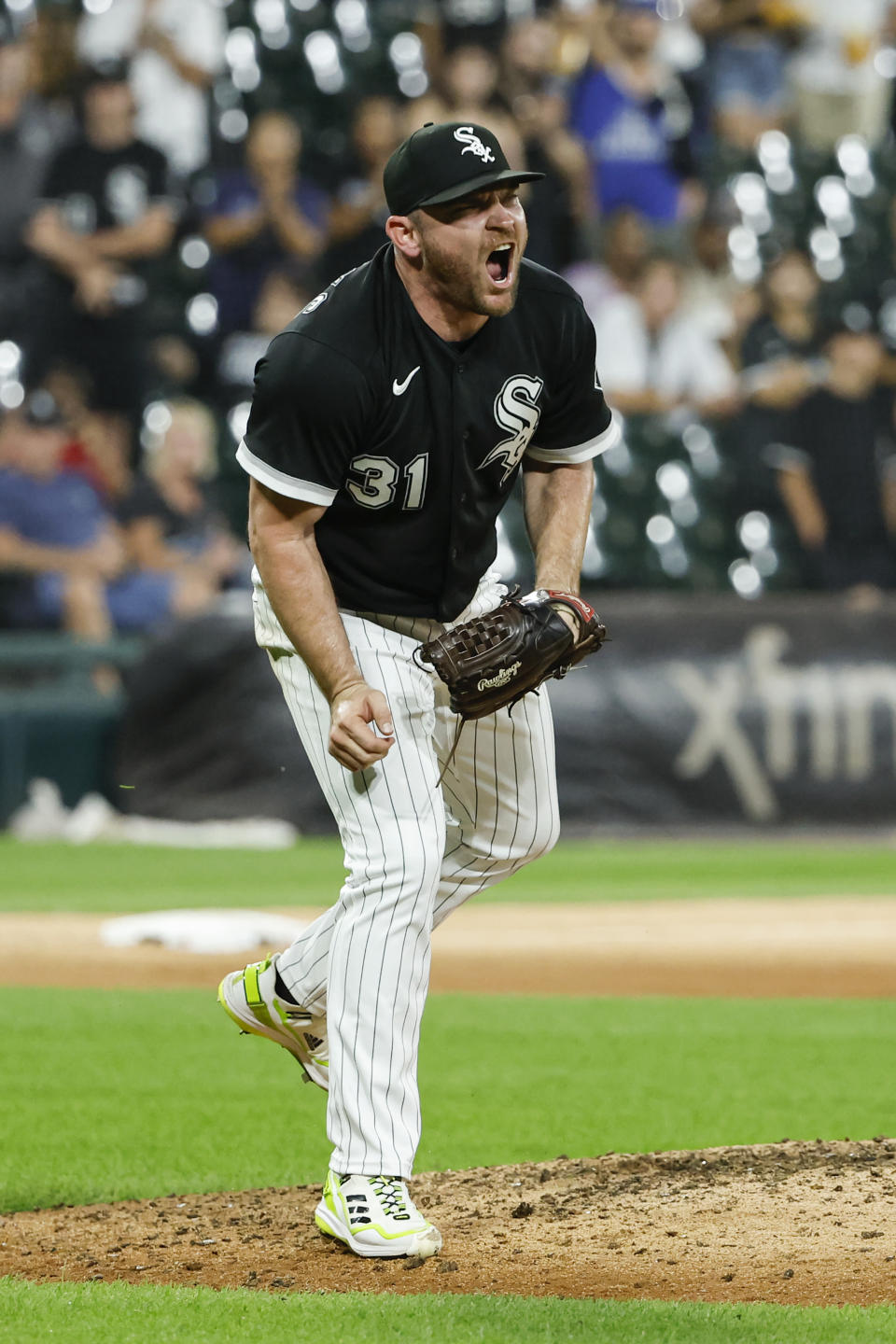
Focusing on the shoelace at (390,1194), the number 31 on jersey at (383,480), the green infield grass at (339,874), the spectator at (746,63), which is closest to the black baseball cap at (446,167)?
the number 31 on jersey at (383,480)

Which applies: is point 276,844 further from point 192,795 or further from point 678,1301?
point 678,1301

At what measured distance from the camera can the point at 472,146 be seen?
325 centimetres

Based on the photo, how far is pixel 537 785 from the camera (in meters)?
3.72

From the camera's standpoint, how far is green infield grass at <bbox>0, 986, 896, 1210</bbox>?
406cm

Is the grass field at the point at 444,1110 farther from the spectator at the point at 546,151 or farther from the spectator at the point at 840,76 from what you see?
the spectator at the point at 840,76

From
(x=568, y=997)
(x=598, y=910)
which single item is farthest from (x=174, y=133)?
(x=568, y=997)

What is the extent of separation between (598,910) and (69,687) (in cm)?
442

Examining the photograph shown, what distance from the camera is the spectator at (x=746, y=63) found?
12.6m

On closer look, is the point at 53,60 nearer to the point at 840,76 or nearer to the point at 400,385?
the point at 840,76

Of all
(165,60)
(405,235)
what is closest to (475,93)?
(165,60)

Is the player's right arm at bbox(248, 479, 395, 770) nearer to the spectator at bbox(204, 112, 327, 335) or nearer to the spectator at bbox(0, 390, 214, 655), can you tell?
the spectator at bbox(0, 390, 214, 655)

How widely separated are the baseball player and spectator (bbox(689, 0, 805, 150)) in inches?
379

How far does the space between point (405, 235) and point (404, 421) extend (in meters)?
0.33

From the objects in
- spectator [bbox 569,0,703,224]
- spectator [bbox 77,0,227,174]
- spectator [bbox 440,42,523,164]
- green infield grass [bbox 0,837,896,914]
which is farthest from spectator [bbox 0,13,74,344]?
spectator [bbox 569,0,703,224]
